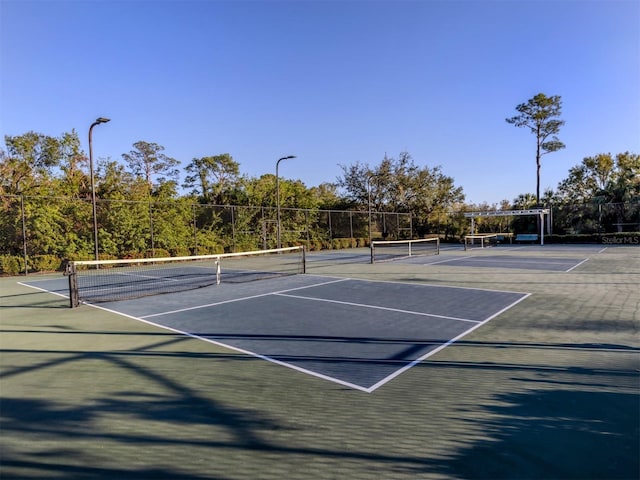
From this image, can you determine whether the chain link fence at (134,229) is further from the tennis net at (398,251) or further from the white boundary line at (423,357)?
the white boundary line at (423,357)

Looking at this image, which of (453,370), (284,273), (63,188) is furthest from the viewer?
(63,188)

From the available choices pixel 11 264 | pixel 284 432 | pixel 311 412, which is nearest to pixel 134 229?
pixel 11 264

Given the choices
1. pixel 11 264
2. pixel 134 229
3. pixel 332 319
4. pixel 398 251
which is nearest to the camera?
pixel 332 319

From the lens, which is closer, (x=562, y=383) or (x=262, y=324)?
(x=562, y=383)

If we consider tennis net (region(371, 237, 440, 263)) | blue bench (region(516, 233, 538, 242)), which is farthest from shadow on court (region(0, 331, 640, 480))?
blue bench (region(516, 233, 538, 242))

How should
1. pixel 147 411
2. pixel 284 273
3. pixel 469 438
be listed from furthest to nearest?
pixel 284 273, pixel 147 411, pixel 469 438

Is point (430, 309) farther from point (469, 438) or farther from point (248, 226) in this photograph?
point (248, 226)

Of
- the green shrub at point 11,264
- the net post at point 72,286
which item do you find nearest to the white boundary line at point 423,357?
the net post at point 72,286

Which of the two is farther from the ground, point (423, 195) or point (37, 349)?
point (423, 195)

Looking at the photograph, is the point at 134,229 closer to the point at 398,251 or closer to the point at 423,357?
the point at 398,251

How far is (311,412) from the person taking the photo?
3566 millimetres

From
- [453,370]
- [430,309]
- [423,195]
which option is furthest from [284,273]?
[423,195]

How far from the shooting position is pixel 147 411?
360cm

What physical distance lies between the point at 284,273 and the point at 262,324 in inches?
Answer: 317
